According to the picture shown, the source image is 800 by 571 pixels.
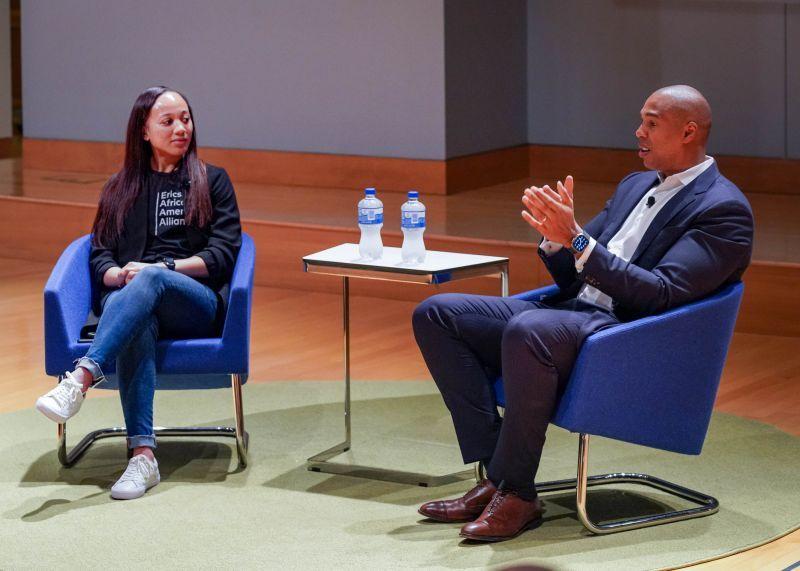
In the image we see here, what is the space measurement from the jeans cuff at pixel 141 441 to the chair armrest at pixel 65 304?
0.97 ft

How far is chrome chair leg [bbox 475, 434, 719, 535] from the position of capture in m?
3.60

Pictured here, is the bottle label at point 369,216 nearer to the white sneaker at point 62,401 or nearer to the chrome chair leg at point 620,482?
the chrome chair leg at point 620,482

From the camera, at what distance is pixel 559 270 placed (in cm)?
386

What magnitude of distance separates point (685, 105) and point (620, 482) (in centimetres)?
111

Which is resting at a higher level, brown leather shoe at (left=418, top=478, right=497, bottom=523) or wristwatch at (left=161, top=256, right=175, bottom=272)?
wristwatch at (left=161, top=256, right=175, bottom=272)

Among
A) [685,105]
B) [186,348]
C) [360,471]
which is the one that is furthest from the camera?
[360,471]

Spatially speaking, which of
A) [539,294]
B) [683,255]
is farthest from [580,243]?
[539,294]

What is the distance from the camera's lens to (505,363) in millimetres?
3543

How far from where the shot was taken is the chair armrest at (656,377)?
11.4 feet

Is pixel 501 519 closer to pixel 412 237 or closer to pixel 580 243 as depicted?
pixel 580 243

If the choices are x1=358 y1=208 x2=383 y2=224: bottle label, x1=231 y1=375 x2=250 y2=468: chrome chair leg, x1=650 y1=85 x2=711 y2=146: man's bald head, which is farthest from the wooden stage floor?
x1=650 y1=85 x2=711 y2=146: man's bald head

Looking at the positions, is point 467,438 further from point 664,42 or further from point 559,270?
point 664,42

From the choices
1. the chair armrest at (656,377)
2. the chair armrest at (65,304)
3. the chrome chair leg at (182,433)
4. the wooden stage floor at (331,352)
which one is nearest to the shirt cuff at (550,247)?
the chair armrest at (656,377)

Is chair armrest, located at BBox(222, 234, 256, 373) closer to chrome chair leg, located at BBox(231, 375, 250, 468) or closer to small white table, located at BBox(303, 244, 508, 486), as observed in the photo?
chrome chair leg, located at BBox(231, 375, 250, 468)
